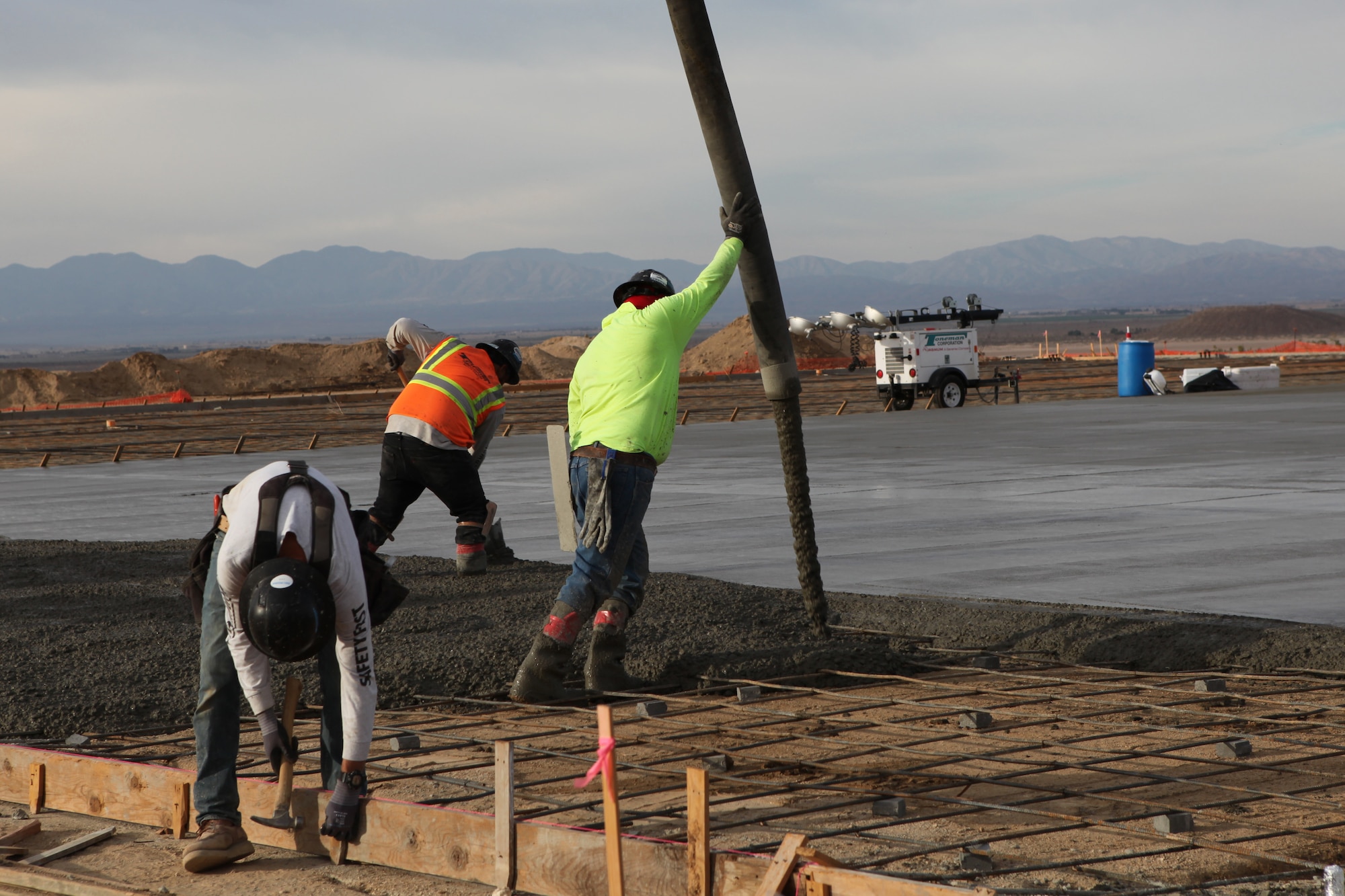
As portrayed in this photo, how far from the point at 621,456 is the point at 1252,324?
147173 millimetres

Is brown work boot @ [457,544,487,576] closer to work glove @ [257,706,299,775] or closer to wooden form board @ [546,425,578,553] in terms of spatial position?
wooden form board @ [546,425,578,553]

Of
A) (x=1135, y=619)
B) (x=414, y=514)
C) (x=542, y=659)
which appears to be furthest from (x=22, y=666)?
(x=414, y=514)

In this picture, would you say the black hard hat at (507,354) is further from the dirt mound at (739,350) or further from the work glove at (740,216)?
the dirt mound at (739,350)

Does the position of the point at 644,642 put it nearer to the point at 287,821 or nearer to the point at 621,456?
the point at 621,456

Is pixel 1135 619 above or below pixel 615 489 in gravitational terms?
below

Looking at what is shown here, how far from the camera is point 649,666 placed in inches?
277

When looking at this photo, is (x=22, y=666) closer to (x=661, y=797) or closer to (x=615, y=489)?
(x=615, y=489)

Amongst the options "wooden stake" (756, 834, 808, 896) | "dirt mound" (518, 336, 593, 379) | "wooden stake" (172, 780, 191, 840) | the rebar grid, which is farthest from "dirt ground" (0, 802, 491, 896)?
"dirt mound" (518, 336, 593, 379)

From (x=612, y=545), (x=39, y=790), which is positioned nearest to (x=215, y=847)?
(x=39, y=790)

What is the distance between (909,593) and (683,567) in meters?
1.81

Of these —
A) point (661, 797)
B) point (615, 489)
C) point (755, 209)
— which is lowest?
point (661, 797)

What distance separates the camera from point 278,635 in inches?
158

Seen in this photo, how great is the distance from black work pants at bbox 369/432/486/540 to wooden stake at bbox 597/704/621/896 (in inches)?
207

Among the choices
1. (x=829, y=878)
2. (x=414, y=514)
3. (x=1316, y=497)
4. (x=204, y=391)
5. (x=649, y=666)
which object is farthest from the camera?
(x=204, y=391)
